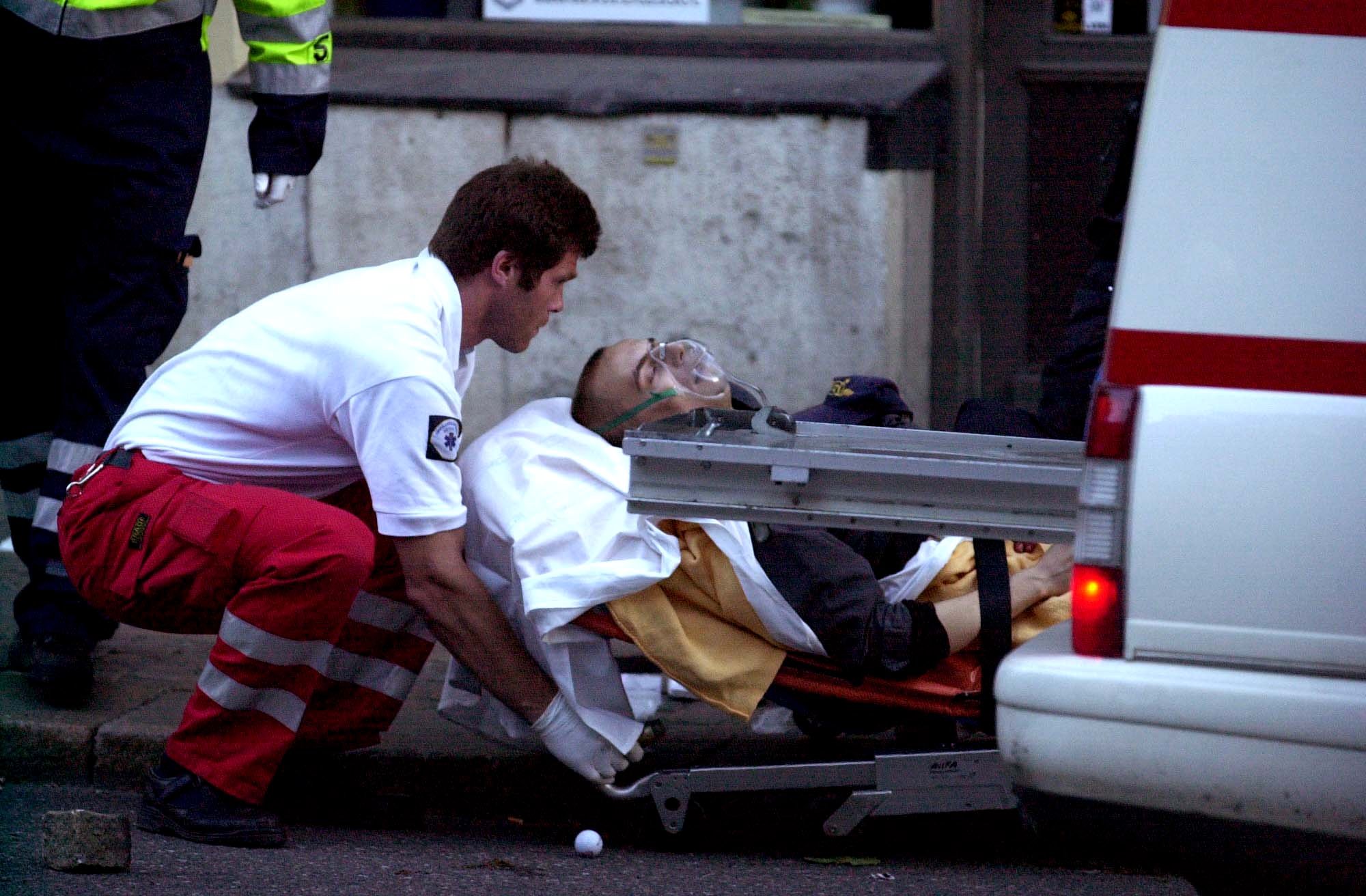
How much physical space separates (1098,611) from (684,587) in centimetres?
115

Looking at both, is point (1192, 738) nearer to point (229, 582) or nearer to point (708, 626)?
point (708, 626)

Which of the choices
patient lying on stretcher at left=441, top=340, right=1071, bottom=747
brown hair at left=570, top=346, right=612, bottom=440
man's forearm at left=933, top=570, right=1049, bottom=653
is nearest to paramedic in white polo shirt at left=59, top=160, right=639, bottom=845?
patient lying on stretcher at left=441, top=340, right=1071, bottom=747

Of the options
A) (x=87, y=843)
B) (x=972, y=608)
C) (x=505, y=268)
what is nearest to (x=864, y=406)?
(x=972, y=608)

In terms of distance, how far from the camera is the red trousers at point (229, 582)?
3275 millimetres

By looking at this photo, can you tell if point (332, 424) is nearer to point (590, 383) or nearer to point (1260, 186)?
point (590, 383)

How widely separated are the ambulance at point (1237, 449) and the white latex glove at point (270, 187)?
2471mm

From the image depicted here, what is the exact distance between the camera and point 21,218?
13.2 ft

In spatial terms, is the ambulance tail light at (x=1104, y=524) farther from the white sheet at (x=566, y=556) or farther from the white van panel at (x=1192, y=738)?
the white sheet at (x=566, y=556)

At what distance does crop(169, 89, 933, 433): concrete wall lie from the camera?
599 cm

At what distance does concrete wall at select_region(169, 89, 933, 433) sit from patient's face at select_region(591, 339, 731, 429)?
2.31 m

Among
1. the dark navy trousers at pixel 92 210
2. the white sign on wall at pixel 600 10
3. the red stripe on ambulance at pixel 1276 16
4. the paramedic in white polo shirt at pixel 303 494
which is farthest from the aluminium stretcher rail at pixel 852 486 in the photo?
the white sign on wall at pixel 600 10

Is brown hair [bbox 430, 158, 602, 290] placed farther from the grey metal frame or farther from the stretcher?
the grey metal frame

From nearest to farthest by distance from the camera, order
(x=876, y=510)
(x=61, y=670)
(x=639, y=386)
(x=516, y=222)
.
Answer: (x=876, y=510), (x=516, y=222), (x=639, y=386), (x=61, y=670)

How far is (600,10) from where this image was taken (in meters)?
→ 6.49
